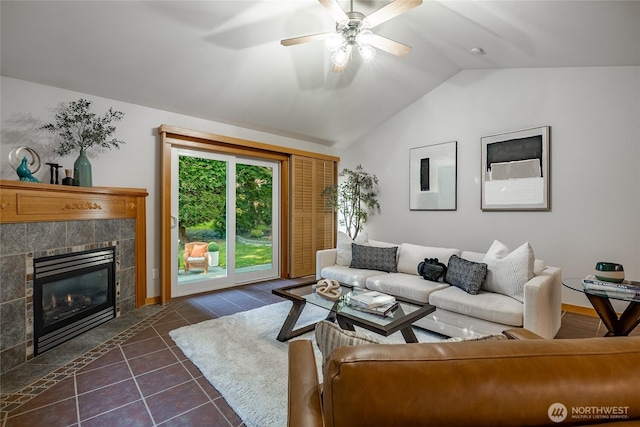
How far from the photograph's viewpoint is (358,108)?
182 inches

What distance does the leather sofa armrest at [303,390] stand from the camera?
2.68 ft

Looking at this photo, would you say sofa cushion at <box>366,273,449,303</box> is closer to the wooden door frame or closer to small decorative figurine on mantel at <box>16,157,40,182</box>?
the wooden door frame

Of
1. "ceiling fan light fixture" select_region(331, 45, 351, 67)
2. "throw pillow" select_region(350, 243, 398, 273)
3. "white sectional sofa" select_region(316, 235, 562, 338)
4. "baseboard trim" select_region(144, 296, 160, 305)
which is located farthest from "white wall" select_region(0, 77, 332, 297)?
"white sectional sofa" select_region(316, 235, 562, 338)

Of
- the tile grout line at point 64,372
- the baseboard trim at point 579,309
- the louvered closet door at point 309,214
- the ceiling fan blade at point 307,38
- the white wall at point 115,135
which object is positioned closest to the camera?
the tile grout line at point 64,372

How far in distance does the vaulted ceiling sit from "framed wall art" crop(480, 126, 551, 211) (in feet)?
2.76

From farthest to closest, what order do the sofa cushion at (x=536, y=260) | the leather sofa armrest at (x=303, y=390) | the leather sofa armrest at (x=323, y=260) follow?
the leather sofa armrest at (x=323, y=260), the sofa cushion at (x=536, y=260), the leather sofa armrest at (x=303, y=390)

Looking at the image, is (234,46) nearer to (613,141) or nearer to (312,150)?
(312,150)

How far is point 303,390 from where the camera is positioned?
938mm

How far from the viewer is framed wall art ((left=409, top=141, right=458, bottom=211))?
429 cm

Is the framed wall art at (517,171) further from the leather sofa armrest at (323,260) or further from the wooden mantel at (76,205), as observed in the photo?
the wooden mantel at (76,205)

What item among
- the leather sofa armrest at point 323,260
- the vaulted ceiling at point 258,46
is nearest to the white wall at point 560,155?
the vaulted ceiling at point 258,46

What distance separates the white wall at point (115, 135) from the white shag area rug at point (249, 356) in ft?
4.58

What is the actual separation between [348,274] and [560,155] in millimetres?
2751

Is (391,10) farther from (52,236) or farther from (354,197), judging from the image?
(354,197)
